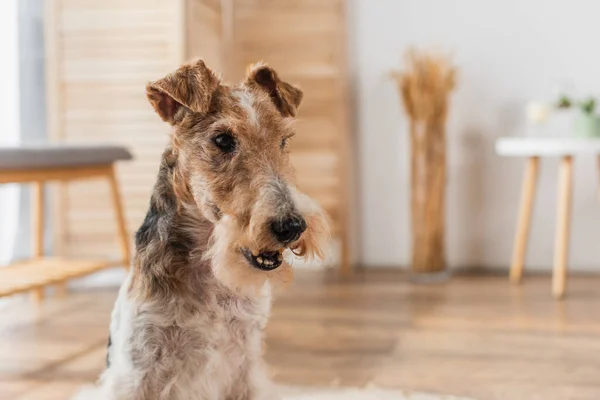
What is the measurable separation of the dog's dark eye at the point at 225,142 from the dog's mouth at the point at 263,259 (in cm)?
22

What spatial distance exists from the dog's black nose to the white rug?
963 millimetres

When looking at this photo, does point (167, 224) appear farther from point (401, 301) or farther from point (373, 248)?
point (373, 248)

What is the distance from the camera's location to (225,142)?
1.50 metres

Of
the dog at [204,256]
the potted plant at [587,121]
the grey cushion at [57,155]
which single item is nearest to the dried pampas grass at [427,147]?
the potted plant at [587,121]

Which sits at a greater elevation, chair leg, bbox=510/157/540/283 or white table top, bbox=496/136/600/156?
white table top, bbox=496/136/600/156

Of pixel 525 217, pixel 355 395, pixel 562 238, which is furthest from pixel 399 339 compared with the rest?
pixel 525 217

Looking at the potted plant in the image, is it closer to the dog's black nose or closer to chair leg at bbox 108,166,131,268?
chair leg at bbox 108,166,131,268

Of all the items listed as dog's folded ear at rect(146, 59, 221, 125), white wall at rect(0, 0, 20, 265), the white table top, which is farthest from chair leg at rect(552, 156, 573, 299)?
white wall at rect(0, 0, 20, 265)

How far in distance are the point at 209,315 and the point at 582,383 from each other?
1.30 meters

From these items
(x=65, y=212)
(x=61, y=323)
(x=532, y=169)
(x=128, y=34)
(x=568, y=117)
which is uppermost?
(x=128, y=34)

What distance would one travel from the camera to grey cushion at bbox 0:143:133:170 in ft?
8.51

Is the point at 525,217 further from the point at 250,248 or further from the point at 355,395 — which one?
the point at 250,248

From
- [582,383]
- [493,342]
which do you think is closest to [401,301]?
[493,342]

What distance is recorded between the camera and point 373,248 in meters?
4.50
